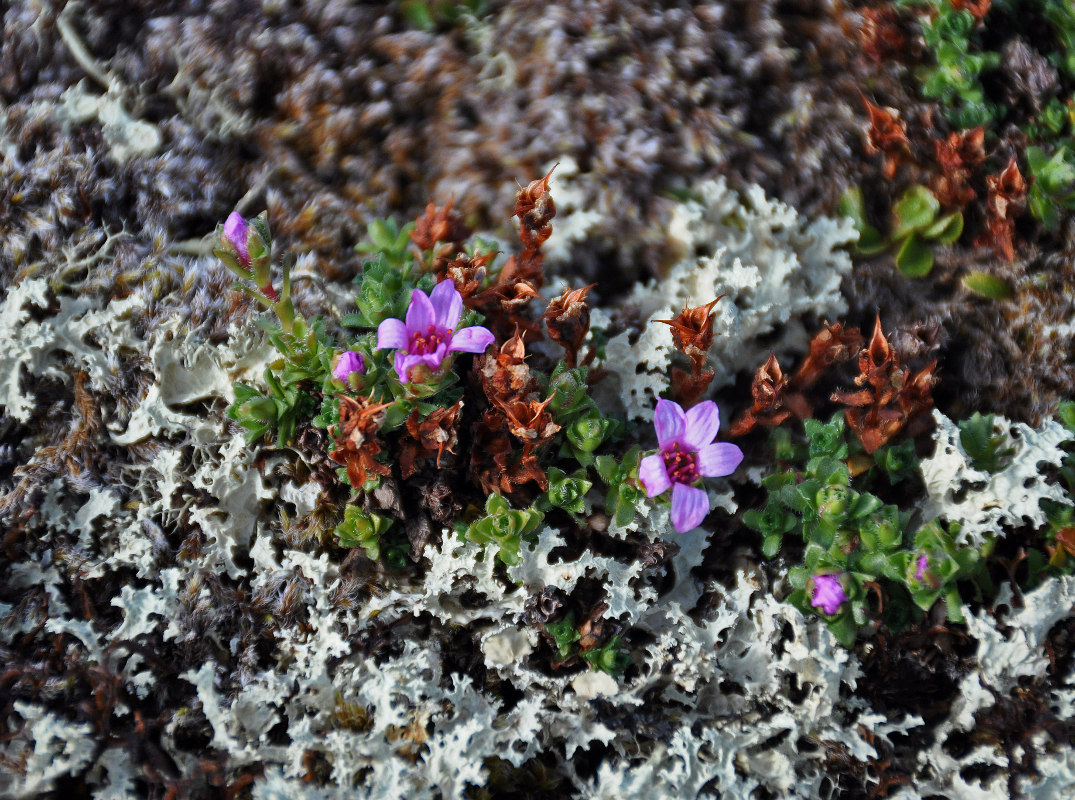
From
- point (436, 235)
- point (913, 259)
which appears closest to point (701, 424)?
point (436, 235)

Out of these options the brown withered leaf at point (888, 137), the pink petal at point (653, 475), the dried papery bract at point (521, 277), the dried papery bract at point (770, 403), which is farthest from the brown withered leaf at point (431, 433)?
the brown withered leaf at point (888, 137)

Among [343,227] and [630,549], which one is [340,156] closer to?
[343,227]

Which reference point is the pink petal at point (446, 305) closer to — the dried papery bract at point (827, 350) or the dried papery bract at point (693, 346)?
the dried papery bract at point (693, 346)

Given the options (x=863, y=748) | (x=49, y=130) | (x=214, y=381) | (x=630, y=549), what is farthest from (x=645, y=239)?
(x=49, y=130)

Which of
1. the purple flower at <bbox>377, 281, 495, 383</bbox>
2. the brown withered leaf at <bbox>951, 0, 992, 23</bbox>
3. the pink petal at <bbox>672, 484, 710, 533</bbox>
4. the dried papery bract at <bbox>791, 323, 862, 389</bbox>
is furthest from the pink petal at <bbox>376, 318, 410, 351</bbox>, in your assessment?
the brown withered leaf at <bbox>951, 0, 992, 23</bbox>

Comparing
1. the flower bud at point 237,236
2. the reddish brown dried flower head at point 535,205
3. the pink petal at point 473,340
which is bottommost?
the pink petal at point 473,340

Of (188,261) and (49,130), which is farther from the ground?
(49,130)

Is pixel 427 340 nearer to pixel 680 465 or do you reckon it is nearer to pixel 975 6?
pixel 680 465
